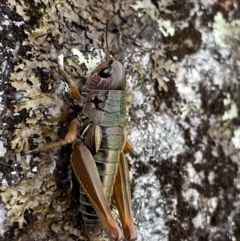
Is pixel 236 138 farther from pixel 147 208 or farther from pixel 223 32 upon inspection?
pixel 147 208

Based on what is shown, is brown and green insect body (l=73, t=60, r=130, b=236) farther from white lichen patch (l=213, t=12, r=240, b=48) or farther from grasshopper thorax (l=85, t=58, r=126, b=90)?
white lichen patch (l=213, t=12, r=240, b=48)

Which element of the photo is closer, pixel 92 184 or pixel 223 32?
pixel 92 184

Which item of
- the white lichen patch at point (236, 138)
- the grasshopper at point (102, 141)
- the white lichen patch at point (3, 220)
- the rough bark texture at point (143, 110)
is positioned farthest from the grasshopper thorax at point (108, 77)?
the white lichen patch at point (236, 138)

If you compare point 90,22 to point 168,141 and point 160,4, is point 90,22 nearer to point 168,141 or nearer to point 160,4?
point 160,4

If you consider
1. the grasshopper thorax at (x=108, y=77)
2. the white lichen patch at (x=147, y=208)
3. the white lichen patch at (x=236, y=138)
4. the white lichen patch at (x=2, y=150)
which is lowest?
the white lichen patch at (x=147, y=208)

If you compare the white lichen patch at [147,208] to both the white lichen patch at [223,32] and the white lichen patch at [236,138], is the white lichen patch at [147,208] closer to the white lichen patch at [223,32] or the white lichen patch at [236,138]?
the white lichen patch at [236,138]

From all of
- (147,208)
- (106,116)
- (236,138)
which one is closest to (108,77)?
(106,116)

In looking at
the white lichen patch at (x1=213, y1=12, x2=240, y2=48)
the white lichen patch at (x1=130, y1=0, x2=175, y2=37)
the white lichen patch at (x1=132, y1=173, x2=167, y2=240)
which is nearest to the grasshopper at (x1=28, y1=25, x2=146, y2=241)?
the white lichen patch at (x1=132, y1=173, x2=167, y2=240)

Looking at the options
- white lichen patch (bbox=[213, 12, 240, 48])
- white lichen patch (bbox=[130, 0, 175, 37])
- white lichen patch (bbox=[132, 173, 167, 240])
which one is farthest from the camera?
white lichen patch (bbox=[213, 12, 240, 48])
